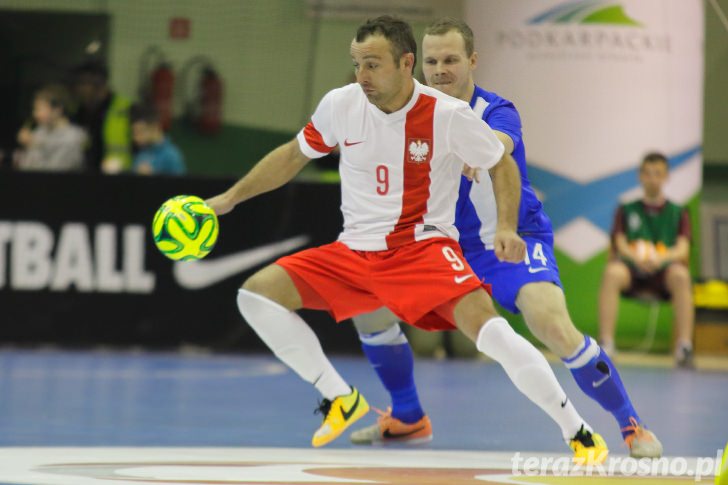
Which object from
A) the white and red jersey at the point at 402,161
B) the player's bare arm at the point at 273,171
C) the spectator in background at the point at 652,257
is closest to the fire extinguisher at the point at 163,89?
the spectator in background at the point at 652,257

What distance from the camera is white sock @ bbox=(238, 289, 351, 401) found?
5.85m

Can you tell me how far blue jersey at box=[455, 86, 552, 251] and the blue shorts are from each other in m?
0.05

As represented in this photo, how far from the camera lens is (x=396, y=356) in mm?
6484

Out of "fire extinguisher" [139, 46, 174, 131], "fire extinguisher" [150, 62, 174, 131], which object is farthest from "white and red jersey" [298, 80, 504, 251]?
"fire extinguisher" [150, 62, 174, 131]

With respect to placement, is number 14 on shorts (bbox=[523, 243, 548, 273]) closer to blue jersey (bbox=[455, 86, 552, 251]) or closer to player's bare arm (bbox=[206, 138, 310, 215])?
blue jersey (bbox=[455, 86, 552, 251])

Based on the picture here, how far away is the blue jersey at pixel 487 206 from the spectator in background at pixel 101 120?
261 inches

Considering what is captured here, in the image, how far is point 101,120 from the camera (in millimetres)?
12727

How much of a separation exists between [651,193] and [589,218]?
3.30 feet

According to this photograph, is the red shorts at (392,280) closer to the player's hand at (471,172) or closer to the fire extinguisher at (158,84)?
the player's hand at (471,172)

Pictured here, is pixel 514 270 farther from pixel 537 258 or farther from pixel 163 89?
pixel 163 89

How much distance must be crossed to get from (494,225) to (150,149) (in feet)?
20.4

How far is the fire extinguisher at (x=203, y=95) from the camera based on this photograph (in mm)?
16078

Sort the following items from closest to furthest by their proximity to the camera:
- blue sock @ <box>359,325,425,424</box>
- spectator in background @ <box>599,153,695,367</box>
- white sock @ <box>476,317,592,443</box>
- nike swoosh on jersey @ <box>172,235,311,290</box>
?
white sock @ <box>476,317,592,443</box>
blue sock @ <box>359,325,425,424</box>
nike swoosh on jersey @ <box>172,235,311,290</box>
spectator in background @ <box>599,153,695,367</box>

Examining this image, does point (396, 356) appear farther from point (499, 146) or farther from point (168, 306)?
point (168, 306)
